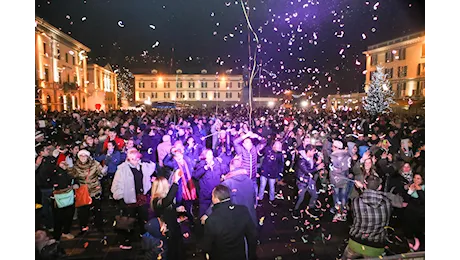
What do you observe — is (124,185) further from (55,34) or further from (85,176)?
(55,34)

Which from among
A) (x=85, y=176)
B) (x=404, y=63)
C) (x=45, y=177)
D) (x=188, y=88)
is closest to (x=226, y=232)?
(x=85, y=176)

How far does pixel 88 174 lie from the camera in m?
5.80

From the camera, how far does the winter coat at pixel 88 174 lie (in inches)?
224

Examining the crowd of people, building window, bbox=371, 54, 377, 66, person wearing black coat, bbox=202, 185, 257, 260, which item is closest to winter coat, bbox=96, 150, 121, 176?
the crowd of people

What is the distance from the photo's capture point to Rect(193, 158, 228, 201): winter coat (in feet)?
18.9

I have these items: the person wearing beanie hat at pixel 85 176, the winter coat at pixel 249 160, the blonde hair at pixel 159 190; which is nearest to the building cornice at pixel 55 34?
the person wearing beanie hat at pixel 85 176

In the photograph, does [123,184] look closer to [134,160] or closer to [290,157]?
[134,160]

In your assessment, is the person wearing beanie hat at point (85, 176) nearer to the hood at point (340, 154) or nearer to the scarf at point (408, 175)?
the hood at point (340, 154)

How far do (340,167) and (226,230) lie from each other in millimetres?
4251

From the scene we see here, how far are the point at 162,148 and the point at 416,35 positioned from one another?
145 feet

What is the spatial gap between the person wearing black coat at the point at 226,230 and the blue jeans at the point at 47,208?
3.56 m
